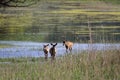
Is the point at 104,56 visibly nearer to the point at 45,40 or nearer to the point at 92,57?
the point at 92,57

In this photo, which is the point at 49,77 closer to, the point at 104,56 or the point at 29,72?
the point at 29,72

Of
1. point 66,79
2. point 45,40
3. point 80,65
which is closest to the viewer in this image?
point 66,79

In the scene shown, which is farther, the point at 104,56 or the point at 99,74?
the point at 104,56

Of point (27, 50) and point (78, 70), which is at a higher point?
point (78, 70)

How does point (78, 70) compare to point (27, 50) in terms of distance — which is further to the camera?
point (27, 50)

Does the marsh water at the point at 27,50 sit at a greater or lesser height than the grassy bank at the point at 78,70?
lesser

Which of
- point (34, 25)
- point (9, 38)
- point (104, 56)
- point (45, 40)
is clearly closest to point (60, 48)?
point (45, 40)

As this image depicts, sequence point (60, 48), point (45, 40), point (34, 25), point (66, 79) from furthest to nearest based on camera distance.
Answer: point (34, 25) < point (45, 40) < point (60, 48) < point (66, 79)

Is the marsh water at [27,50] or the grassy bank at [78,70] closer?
the grassy bank at [78,70]

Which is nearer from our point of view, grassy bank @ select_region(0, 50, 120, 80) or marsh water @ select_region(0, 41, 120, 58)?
grassy bank @ select_region(0, 50, 120, 80)

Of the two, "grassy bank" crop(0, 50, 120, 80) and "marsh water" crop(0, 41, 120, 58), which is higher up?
"grassy bank" crop(0, 50, 120, 80)

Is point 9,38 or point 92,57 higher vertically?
point 92,57

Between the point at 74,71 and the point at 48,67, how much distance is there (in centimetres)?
86

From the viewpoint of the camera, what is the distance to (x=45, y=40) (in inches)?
1272
